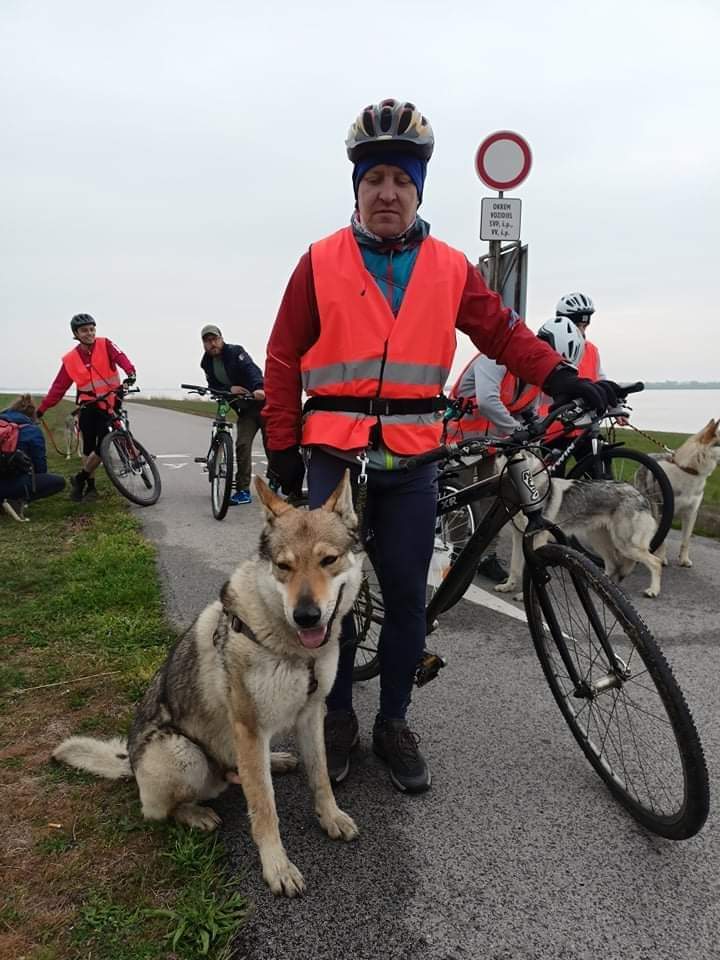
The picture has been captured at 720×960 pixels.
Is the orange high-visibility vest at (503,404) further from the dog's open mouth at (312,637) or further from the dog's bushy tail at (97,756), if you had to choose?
the dog's bushy tail at (97,756)

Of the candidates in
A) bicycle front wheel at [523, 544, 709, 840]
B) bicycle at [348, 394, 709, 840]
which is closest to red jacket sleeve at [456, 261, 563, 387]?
bicycle at [348, 394, 709, 840]

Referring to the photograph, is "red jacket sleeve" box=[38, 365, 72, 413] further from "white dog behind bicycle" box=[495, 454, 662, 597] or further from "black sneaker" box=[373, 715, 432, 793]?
"black sneaker" box=[373, 715, 432, 793]

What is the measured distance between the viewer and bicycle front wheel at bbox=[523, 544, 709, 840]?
2.04m

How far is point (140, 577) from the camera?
4938 millimetres

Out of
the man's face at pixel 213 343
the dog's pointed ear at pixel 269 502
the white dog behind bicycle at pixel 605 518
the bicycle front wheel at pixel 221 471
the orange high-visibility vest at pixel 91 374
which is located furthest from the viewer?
the man's face at pixel 213 343

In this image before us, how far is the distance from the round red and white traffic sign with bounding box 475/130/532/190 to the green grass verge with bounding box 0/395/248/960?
206 inches

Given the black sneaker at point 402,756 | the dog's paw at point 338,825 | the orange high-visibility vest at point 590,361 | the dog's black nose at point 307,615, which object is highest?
the orange high-visibility vest at point 590,361

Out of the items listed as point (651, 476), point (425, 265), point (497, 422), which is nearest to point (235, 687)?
point (425, 265)

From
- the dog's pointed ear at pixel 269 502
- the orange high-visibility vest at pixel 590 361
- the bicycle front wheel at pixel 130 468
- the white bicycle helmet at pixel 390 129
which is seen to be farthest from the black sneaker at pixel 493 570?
the bicycle front wheel at pixel 130 468

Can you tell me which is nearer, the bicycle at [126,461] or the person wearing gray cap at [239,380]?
the bicycle at [126,461]

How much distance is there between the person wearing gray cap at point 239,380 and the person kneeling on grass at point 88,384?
121 centimetres

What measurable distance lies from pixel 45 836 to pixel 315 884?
1012 mm

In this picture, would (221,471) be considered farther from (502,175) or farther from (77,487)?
(502,175)

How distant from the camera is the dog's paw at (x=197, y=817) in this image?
2234 millimetres
